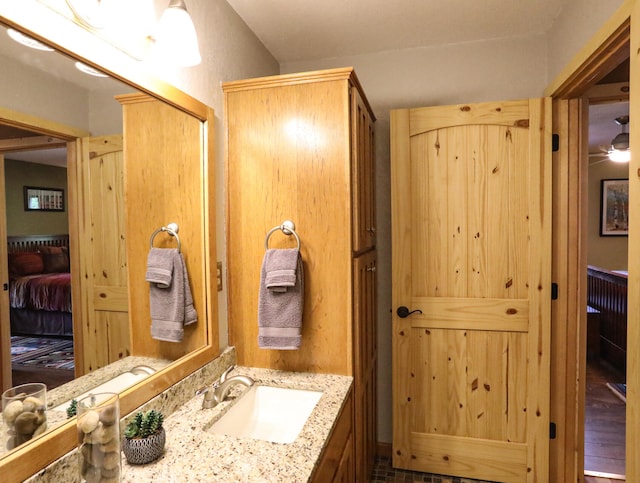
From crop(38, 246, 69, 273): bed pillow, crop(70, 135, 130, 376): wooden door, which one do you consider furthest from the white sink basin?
crop(38, 246, 69, 273): bed pillow

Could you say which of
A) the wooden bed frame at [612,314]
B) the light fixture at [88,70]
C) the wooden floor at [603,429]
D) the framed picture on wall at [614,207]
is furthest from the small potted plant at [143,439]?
the framed picture on wall at [614,207]

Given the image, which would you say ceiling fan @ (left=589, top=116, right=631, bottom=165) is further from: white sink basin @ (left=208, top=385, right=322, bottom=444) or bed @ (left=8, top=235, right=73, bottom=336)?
bed @ (left=8, top=235, right=73, bottom=336)

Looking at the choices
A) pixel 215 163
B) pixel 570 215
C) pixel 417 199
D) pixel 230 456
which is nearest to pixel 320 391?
pixel 230 456

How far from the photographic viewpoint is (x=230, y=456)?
3.55 ft

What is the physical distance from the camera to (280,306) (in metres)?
1.62

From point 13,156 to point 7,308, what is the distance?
33 cm

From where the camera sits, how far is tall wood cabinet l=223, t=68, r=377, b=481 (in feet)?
5.41

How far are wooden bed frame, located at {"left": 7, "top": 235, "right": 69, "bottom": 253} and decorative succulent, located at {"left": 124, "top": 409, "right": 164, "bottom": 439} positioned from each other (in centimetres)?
51

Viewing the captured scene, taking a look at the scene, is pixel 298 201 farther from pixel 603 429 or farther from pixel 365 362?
pixel 603 429

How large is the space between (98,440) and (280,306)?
842mm

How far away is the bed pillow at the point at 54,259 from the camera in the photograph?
0.92m

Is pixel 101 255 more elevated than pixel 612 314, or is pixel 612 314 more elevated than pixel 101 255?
pixel 101 255

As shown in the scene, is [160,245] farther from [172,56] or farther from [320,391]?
[320,391]

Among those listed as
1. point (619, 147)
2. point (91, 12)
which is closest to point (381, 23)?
point (91, 12)
